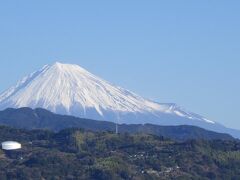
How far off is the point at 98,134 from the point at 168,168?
2805 cm

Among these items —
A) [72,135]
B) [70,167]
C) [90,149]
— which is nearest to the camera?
[70,167]

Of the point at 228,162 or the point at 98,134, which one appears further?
the point at 98,134

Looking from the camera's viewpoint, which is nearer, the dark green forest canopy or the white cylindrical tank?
the dark green forest canopy

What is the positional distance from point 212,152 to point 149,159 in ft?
34.8

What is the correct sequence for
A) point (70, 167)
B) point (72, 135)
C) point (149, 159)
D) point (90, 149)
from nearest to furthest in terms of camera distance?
point (70, 167) → point (149, 159) → point (90, 149) → point (72, 135)

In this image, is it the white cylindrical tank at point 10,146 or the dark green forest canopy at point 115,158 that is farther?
the white cylindrical tank at point 10,146

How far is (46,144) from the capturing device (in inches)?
5231

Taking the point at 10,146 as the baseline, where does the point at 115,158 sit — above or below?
below

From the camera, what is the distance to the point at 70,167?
110750 millimetres

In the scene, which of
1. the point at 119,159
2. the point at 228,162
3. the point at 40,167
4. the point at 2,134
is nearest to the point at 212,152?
the point at 228,162

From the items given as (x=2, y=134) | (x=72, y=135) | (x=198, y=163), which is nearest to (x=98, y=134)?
(x=72, y=135)

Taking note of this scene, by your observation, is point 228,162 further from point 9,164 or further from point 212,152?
point 9,164

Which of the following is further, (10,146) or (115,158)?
(10,146)

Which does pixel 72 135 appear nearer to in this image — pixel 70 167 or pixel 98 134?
pixel 98 134
